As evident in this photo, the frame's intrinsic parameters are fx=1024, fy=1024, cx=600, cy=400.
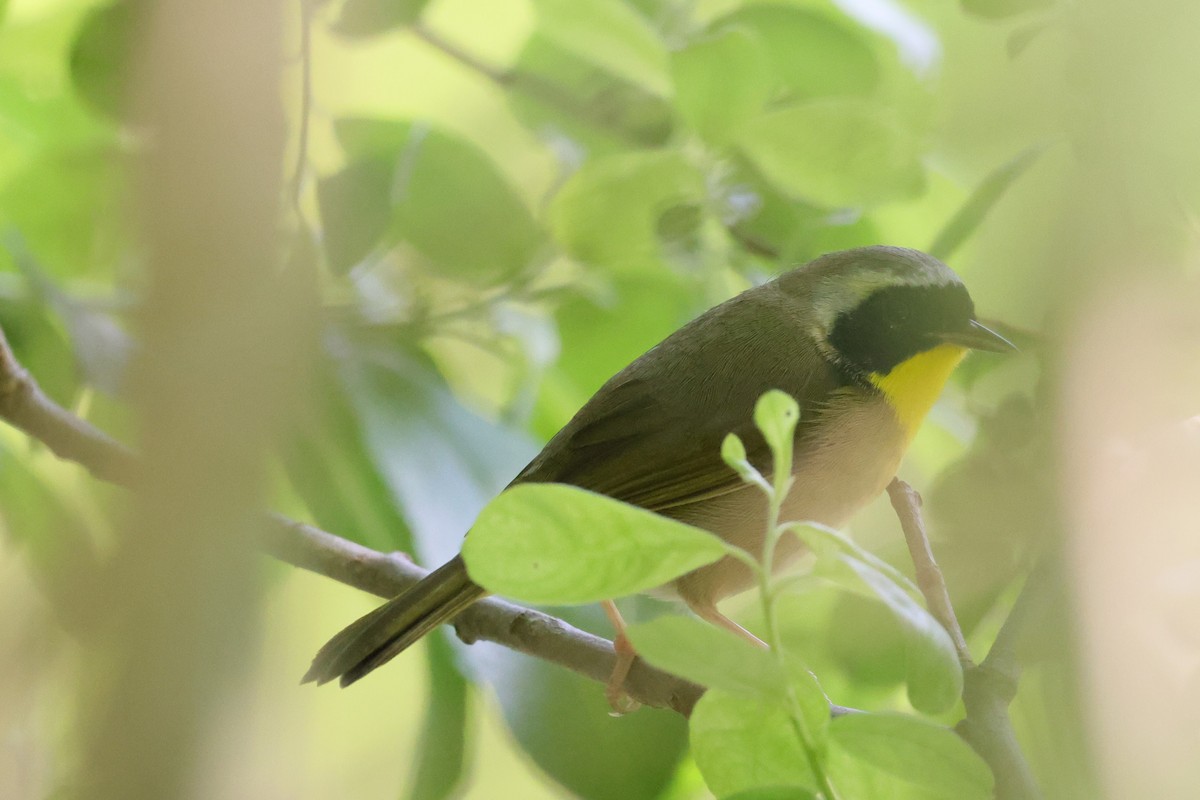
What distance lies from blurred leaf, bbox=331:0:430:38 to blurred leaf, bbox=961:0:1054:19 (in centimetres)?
66

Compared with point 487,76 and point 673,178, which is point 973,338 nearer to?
A: point 673,178

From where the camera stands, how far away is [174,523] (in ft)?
3.07

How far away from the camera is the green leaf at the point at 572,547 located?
17.5 inches

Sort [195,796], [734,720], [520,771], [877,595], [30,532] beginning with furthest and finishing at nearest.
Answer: [520,771], [30,532], [195,796], [734,720], [877,595]

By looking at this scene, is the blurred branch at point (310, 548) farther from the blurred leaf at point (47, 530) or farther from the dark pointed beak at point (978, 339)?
the dark pointed beak at point (978, 339)

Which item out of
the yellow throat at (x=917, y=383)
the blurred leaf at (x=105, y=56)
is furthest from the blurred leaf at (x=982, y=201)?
the blurred leaf at (x=105, y=56)

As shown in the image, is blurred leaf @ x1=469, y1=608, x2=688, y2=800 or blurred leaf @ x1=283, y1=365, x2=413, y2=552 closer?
blurred leaf @ x1=469, y1=608, x2=688, y2=800

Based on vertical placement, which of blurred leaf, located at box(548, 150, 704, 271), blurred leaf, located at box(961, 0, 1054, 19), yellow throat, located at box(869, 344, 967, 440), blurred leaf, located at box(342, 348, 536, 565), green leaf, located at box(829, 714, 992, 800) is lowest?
blurred leaf, located at box(342, 348, 536, 565)

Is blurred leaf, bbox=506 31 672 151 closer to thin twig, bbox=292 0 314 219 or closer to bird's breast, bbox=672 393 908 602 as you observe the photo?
thin twig, bbox=292 0 314 219

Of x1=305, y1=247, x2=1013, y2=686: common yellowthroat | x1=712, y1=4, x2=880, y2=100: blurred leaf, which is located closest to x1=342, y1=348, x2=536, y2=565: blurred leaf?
x1=305, y1=247, x2=1013, y2=686: common yellowthroat

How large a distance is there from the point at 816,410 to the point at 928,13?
603mm

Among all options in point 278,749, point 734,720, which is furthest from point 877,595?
point 278,749

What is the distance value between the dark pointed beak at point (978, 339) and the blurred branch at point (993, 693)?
0.29 metres

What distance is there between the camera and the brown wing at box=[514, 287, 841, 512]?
1.11 metres
